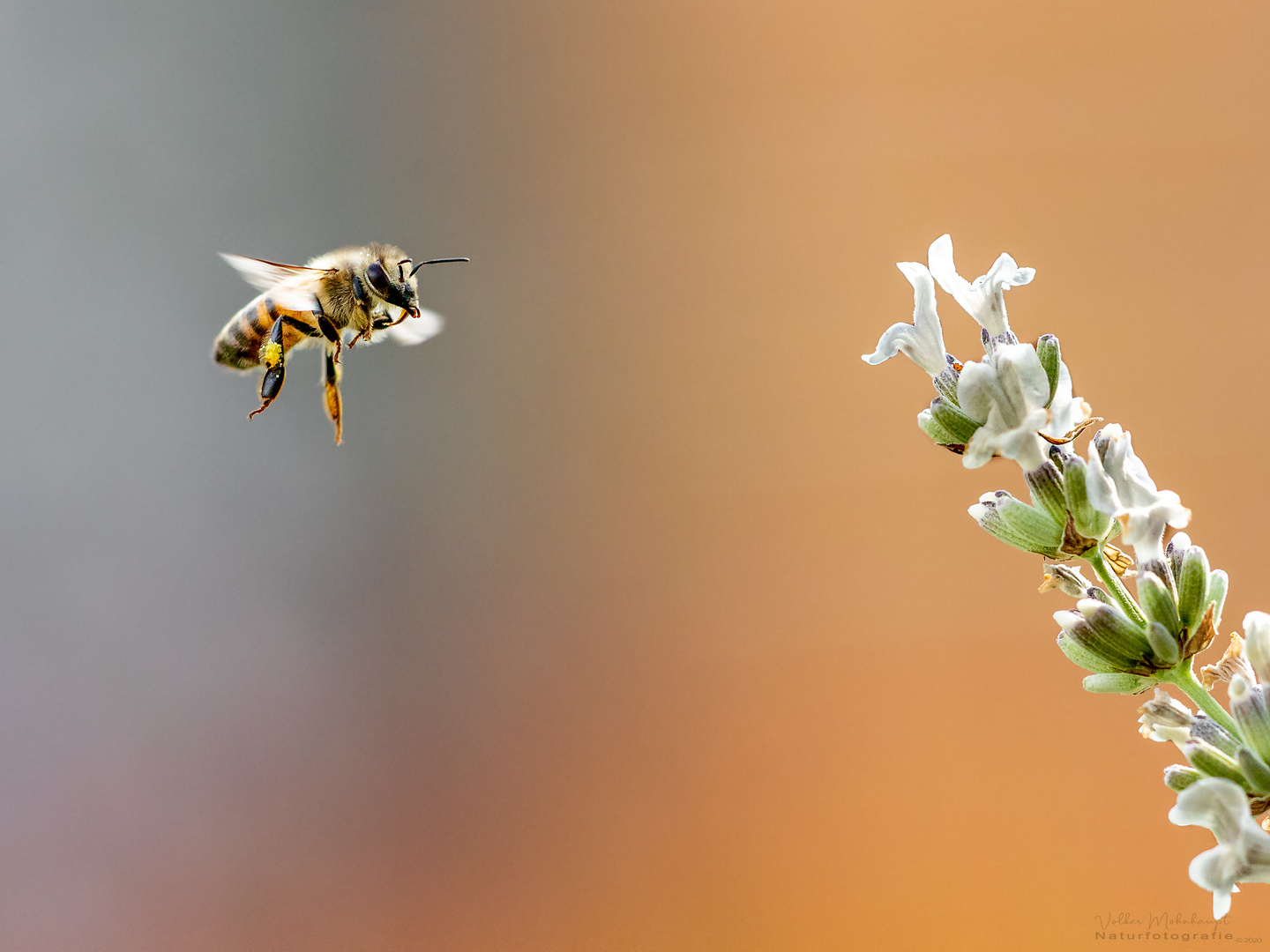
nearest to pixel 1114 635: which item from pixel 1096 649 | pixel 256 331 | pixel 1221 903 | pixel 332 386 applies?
pixel 1096 649

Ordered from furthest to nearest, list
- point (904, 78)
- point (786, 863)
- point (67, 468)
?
point (67, 468), point (904, 78), point (786, 863)

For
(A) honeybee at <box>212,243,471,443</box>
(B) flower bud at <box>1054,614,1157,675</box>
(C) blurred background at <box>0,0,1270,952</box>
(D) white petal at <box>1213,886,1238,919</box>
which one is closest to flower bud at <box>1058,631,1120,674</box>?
(B) flower bud at <box>1054,614,1157,675</box>

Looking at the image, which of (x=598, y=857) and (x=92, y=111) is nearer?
(x=598, y=857)

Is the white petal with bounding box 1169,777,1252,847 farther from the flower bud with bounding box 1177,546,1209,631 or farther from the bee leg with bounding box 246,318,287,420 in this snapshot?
the bee leg with bounding box 246,318,287,420

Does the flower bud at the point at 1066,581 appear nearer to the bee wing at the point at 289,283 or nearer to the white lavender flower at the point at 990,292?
the white lavender flower at the point at 990,292

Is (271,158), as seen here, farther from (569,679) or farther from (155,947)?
(155,947)

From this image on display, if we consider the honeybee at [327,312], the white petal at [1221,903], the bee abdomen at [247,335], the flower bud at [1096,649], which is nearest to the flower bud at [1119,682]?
the flower bud at [1096,649]

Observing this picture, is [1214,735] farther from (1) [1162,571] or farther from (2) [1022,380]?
(2) [1022,380]

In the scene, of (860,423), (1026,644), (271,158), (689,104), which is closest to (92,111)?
(271,158)
